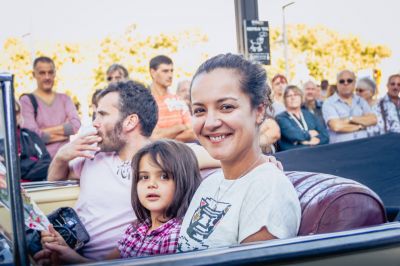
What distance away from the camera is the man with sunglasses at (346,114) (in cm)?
520

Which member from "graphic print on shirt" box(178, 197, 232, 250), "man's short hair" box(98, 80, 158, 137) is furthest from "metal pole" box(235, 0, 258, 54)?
"graphic print on shirt" box(178, 197, 232, 250)

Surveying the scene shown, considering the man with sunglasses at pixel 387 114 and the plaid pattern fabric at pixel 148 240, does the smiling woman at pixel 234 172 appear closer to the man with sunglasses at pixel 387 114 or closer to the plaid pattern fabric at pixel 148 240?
the plaid pattern fabric at pixel 148 240

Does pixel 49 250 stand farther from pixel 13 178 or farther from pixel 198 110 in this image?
pixel 198 110

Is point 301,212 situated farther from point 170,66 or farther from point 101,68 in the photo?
point 101,68

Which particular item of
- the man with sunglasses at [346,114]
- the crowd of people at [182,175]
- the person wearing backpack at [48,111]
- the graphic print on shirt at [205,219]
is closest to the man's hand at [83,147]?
the crowd of people at [182,175]

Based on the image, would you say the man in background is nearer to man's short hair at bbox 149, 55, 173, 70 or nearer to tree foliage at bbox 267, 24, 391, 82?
man's short hair at bbox 149, 55, 173, 70

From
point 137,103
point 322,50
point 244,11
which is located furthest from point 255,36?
point 322,50

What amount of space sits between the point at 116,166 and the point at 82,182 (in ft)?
0.69

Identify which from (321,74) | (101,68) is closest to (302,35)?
(321,74)

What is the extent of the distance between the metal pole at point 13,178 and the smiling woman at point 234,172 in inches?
22.5

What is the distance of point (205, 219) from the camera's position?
1880 mm

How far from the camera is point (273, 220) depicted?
174 cm

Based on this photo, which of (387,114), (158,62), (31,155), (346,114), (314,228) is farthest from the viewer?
(387,114)

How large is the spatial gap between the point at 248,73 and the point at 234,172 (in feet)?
1.09
